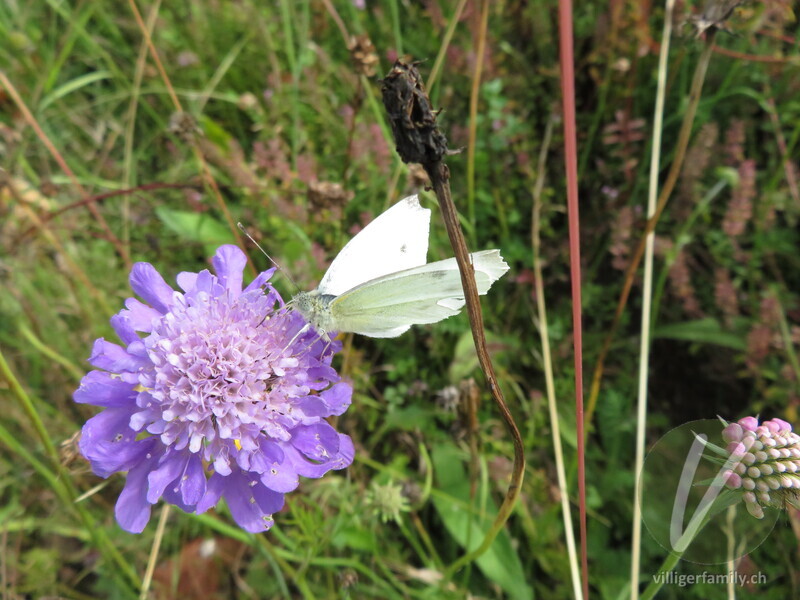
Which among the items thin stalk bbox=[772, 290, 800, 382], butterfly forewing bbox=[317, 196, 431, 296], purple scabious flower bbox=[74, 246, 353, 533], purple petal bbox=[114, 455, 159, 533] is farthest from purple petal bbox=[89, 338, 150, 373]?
thin stalk bbox=[772, 290, 800, 382]

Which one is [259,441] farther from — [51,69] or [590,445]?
[51,69]

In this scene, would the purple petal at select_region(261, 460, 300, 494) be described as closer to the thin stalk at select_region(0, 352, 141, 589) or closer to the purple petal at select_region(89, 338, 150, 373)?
the purple petal at select_region(89, 338, 150, 373)

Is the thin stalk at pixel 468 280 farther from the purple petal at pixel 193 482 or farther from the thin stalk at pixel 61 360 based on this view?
the thin stalk at pixel 61 360

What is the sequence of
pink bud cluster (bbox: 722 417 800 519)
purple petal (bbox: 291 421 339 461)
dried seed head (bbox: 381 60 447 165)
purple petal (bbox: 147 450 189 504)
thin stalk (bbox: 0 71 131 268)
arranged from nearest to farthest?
1. dried seed head (bbox: 381 60 447 165)
2. pink bud cluster (bbox: 722 417 800 519)
3. purple petal (bbox: 147 450 189 504)
4. purple petal (bbox: 291 421 339 461)
5. thin stalk (bbox: 0 71 131 268)

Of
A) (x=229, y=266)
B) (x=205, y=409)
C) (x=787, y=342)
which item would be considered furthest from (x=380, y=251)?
(x=787, y=342)

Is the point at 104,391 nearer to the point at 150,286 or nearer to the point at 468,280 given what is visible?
the point at 150,286

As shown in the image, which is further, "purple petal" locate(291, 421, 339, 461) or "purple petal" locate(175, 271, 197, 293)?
"purple petal" locate(175, 271, 197, 293)

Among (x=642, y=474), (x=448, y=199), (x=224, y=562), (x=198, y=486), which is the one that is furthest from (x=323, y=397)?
(x=224, y=562)
